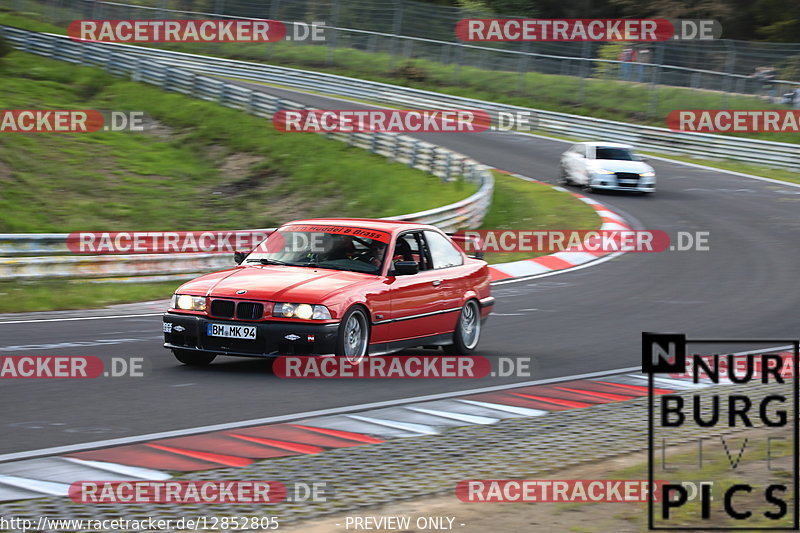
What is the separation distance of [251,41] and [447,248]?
4264cm

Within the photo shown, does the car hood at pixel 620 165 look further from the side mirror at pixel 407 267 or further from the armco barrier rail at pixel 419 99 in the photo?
the side mirror at pixel 407 267

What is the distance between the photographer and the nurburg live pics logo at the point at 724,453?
5.15m

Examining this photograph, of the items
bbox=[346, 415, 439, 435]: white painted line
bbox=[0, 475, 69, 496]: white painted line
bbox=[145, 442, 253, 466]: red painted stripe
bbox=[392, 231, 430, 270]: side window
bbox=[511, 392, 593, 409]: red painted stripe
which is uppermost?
bbox=[392, 231, 430, 270]: side window

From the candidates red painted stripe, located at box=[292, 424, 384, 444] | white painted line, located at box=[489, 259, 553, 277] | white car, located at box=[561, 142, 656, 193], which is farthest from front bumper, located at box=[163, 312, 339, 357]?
white car, located at box=[561, 142, 656, 193]

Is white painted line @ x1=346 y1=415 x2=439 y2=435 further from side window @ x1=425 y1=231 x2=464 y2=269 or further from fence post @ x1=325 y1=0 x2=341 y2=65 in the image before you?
fence post @ x1=325 y1=0 x2=341 y2=65

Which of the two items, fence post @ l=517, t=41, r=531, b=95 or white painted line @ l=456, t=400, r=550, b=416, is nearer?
white painted line @ l=456, t=400, r=550, b=416

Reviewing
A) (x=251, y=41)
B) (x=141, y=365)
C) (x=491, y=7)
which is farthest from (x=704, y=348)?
(x=491, y=7)

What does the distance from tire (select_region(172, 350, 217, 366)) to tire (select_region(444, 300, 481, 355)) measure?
8.21 feet

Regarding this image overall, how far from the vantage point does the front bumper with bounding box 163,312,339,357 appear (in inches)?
366

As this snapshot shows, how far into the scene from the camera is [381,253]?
10453mm

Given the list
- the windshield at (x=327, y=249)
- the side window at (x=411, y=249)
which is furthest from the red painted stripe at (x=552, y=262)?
the windshield at (x=327, y=249)

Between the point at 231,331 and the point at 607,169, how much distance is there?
2228 centimetres

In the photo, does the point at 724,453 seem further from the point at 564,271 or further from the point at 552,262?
the point at 552,262

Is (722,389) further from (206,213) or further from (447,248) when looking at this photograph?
(206,213)
